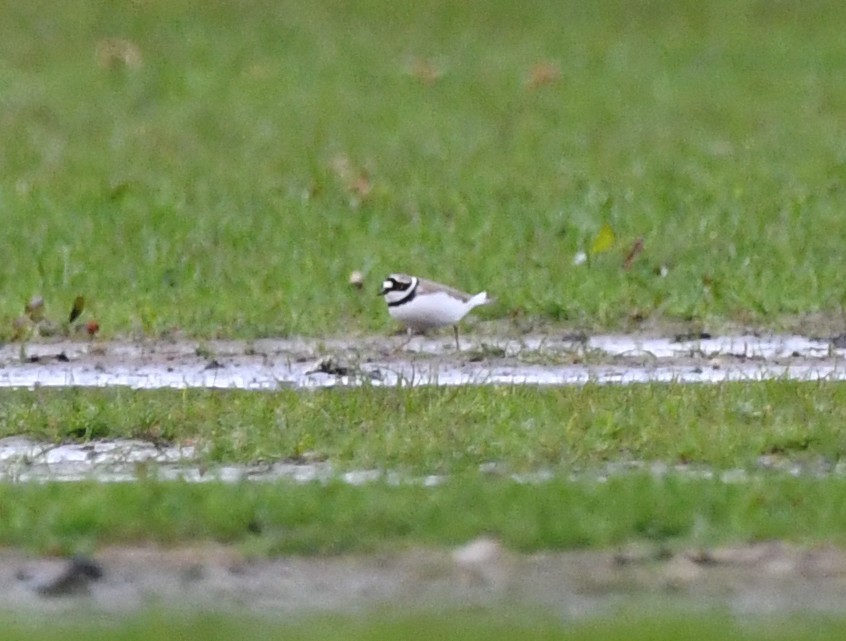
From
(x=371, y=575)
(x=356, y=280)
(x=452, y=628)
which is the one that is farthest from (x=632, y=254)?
(x=452, y=628)

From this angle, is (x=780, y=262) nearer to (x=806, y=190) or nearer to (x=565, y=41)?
(x=806, y=190)

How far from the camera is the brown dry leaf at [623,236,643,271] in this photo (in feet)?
37.6

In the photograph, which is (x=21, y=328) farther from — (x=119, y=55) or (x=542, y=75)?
(x=119, y=55)

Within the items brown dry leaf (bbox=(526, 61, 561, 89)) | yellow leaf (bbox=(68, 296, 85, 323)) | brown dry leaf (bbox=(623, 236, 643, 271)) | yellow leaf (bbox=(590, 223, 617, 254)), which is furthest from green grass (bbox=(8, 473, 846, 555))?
brown dry leaf (bbox=(526, 61, 561, 89))

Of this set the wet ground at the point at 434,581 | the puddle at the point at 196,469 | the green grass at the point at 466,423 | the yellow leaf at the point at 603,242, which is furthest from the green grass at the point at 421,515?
the yellow leaf at the point at 603,242

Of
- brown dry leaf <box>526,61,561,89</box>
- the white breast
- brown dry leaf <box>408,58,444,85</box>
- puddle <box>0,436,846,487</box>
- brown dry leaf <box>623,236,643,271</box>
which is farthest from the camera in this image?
brown dry leaf <box>408,58,444,85</box>

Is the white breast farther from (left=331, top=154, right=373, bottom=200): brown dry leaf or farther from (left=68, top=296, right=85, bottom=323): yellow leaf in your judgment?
(left=331, top=154, right=373, bottom=200): brown dry leaf

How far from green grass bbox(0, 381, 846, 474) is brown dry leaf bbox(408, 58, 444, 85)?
9354mm

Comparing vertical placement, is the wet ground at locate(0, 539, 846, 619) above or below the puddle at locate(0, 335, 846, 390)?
below

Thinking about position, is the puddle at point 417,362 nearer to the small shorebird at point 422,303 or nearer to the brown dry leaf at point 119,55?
the small shorebird at point 422,303

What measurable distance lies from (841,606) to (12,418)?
3.95 meters

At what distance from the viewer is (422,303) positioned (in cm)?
959

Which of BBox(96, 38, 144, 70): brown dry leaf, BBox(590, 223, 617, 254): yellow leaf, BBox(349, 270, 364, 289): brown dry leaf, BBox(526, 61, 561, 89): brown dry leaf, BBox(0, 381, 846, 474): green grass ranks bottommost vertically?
BBox(0, 381, 846, 474): green grass

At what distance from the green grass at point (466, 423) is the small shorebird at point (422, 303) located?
3.13 ft
